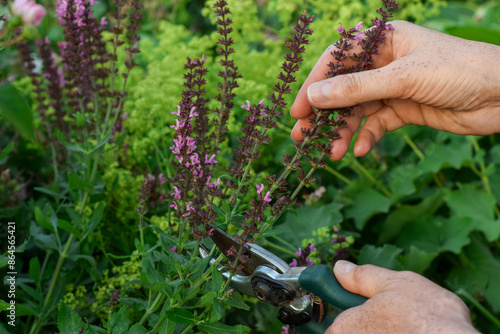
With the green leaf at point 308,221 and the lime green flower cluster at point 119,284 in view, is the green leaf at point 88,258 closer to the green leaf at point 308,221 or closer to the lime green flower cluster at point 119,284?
the lime green flower cluster at point 119,284

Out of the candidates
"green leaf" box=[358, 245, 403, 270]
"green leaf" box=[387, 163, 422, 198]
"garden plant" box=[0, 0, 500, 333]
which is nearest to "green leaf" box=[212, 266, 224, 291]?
"garden plant" box=[0, 0, 500, 333]

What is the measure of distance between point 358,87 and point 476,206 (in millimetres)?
1232

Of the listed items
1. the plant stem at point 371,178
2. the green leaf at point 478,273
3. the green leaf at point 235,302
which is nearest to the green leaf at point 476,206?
the green leaf at point 478,273

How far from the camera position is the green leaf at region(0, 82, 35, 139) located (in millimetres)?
637

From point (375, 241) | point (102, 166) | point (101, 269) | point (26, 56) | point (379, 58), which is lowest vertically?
point (375, 241)

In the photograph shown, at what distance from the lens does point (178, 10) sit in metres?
4.00

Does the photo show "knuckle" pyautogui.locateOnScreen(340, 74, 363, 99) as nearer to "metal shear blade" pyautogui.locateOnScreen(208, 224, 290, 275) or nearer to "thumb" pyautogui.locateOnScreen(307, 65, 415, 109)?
"thumb" pyautogui.locateOnScreen(307, 65, 415, 109)

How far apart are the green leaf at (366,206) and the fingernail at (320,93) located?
96 cm

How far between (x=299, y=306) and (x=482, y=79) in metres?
0.79

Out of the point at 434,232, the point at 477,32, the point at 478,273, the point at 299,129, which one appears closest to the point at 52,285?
the point at 299,129

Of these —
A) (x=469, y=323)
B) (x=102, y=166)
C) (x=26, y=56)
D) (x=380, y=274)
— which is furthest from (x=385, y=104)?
(x=26, y=56)

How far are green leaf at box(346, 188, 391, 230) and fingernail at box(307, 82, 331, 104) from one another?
96cm

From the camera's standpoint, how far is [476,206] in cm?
212

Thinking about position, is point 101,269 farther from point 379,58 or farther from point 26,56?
point 379,58
